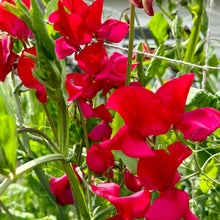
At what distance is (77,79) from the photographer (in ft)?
1.40

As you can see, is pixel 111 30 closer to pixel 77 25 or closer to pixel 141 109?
pixel 77 25

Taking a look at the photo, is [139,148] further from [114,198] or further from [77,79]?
[77,79]

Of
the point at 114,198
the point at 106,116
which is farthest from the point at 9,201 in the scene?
the point at 114,198

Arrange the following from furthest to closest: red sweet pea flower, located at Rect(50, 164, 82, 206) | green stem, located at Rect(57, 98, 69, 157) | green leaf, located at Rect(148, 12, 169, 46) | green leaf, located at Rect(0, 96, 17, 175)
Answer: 1. green leaf, located at Rect(148, 12, 169, 46)
2. red sweet pea flower, located at Rect(50, 164, 82, 206)
3. green stem, located at Rect(57, 98, 69, 157)
4. green leaf, located at Rect(0, 96, 17, 175)

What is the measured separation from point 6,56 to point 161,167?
0.61ft

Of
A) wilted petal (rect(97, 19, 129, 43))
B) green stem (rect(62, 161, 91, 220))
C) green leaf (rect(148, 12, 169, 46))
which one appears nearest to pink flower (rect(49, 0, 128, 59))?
wilted petal (rect(97, 19, 129, 43))

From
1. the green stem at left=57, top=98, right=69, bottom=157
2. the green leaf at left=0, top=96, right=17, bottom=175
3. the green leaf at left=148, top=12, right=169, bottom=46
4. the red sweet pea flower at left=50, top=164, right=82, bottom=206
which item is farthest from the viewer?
the green leaf at left=148, top=12, right=169, bottom=46

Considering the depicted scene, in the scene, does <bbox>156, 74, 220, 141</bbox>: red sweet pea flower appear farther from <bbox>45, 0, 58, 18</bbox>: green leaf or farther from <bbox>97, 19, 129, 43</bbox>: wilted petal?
<bbox>45, 0, 58, 18</bbox>: green leaf

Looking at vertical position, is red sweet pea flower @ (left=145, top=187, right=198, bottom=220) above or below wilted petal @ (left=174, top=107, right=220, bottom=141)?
below

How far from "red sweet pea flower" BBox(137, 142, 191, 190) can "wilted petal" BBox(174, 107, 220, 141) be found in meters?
0.01

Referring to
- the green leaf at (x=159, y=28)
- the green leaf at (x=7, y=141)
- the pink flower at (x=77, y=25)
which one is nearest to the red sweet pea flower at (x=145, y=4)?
the pink flower at (x=77, y=25)

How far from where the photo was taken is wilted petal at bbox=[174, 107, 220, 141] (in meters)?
0.31

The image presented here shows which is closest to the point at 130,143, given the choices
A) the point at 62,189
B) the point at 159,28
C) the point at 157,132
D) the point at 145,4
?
the point at 157,132

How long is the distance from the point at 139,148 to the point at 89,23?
174 millimetres
